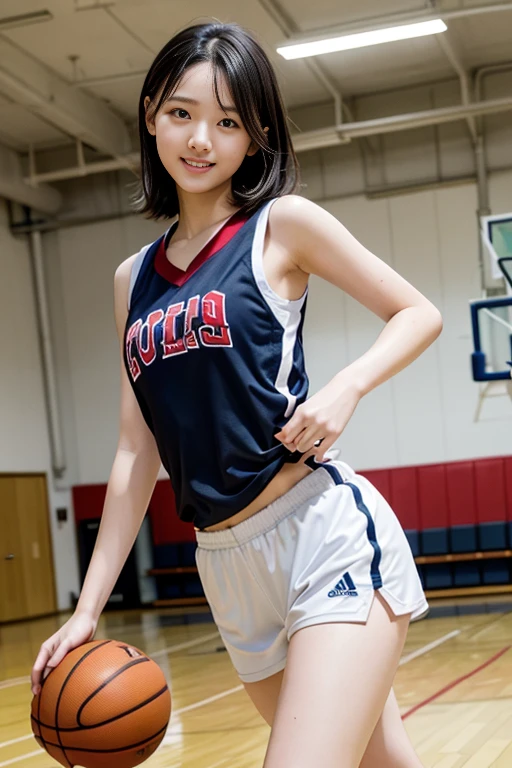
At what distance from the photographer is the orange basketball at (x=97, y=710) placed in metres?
1.82

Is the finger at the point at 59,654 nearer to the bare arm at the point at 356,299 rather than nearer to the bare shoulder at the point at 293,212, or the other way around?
the bare arm at the point at 356,299

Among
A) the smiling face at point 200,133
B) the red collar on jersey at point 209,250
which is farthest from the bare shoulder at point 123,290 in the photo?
the smiling face at point 200,133

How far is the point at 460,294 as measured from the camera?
1326 cm

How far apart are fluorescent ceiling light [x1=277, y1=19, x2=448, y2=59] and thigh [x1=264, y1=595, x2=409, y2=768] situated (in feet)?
30.7

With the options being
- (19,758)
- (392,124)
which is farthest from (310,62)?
(19,758)

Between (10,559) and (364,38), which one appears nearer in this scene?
(364,38)

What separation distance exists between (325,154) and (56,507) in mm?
6161

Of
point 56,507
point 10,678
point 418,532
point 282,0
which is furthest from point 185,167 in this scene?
point 56,507

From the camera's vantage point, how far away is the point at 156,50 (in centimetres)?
1200

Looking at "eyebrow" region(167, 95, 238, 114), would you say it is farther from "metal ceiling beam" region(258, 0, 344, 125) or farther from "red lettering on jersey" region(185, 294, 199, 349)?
"metal ceiling beam" region(258, 0, 344, 125)

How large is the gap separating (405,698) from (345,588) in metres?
→ 4.20

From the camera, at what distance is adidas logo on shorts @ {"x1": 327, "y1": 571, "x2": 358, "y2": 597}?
166cm

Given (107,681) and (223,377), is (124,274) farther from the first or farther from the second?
(107,681)

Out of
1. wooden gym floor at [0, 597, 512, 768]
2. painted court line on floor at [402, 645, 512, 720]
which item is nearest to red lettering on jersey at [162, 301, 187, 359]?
wooden gym floor at [0, 597, 512, 768]
